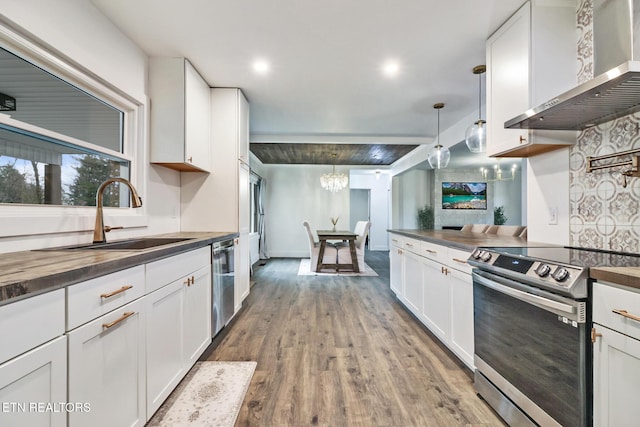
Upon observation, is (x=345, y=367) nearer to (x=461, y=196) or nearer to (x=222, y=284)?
(x=222, y=284)

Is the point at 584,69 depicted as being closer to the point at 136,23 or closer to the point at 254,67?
the point at 254,67

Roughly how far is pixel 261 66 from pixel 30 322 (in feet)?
8.32

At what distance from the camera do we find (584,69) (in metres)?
1.75

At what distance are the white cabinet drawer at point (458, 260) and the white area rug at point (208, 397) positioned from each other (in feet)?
5.30

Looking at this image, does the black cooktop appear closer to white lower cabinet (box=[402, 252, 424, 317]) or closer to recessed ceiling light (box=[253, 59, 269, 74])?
white lower cabinet (box=[402, 252, 424, 317])

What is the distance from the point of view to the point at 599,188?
1.61m

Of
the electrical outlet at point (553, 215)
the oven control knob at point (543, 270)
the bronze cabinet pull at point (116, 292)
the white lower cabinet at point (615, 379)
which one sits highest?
the electrical outlet at point (553, 215)

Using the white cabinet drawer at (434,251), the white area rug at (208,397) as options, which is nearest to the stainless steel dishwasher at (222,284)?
the white area rug at (208,397)

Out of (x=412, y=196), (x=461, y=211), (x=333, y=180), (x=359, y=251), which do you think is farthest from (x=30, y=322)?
(x=461, y=211)

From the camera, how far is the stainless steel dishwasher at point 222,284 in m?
2.34

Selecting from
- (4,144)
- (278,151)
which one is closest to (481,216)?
(278,151)

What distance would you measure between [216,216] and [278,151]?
3087 mm

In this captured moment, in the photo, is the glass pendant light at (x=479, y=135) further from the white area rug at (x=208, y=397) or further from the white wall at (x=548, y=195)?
the white area rug at (x=208, y=397)

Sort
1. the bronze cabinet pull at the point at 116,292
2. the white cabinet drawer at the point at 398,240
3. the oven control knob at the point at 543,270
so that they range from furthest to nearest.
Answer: the white cabinet drawer at the point at 398,240, the oven control knob at the point at 543,270, the bronze cabinet pull at the point at 116,292
